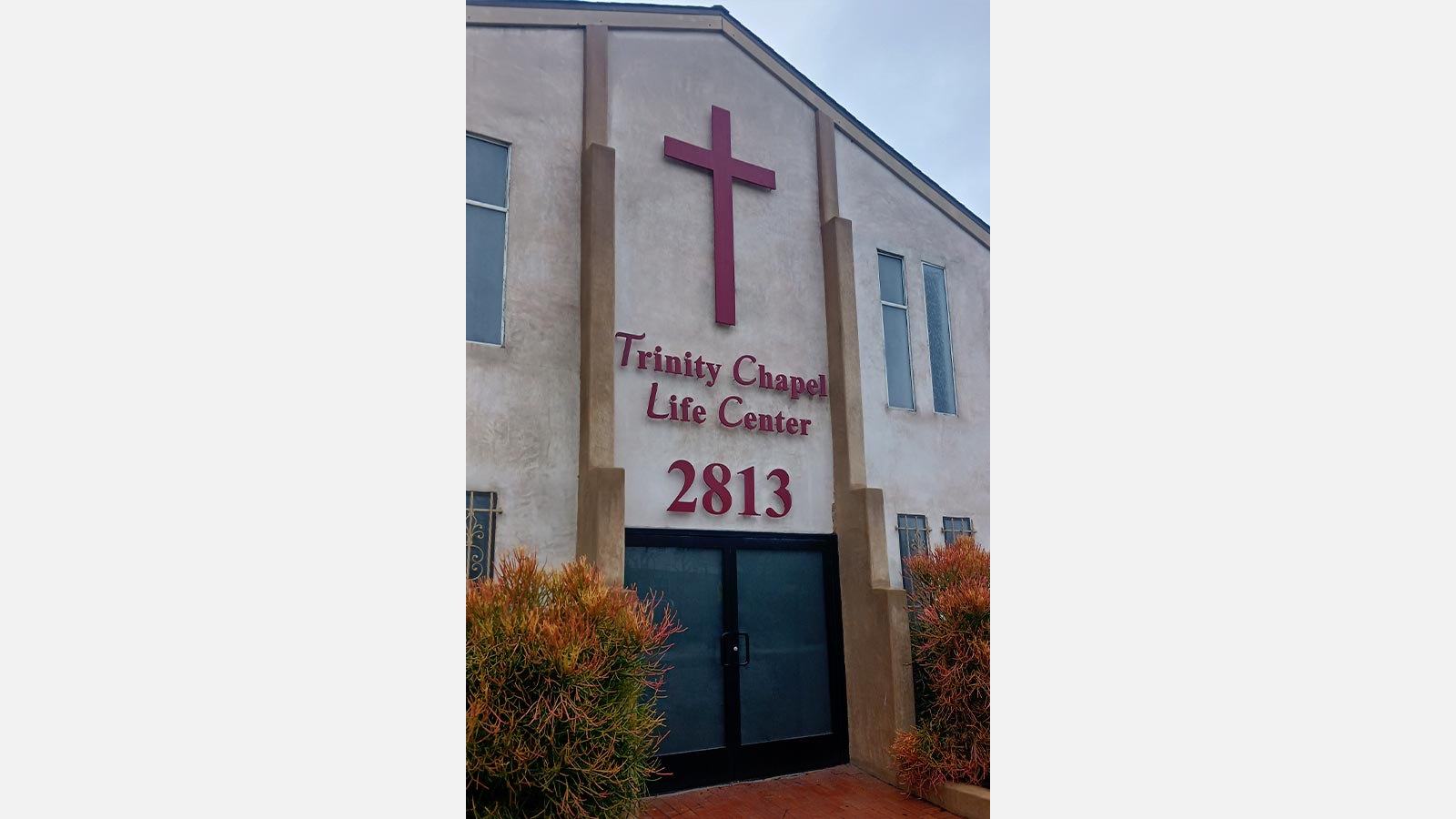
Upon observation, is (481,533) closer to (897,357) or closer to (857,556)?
(857,556)

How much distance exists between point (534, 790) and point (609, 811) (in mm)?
396

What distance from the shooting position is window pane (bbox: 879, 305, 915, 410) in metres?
6.96

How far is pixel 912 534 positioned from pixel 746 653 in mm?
1919

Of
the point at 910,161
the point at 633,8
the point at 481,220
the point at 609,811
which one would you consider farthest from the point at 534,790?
the point at 910,161

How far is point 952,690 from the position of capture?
5.39 metres

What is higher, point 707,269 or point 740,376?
point 707,269

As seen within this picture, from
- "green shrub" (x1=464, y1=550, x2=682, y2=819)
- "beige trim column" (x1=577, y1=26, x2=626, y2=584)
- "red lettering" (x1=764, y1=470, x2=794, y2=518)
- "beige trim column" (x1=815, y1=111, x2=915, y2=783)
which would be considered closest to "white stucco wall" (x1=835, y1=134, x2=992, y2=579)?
"beige trim column" (x1=815, y1=111, x2=915, y2=783)

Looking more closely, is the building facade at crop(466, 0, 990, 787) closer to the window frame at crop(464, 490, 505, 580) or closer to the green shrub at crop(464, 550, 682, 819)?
the window frame at crop(464, 490, 505, 580)

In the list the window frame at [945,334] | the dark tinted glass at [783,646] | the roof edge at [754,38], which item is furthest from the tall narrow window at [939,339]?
the dark tinted glass at [783,646]

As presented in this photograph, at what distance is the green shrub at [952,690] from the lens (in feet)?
17.2

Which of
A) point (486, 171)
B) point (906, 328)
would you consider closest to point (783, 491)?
point (906, 328)

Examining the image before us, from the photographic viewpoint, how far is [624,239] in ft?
18.8

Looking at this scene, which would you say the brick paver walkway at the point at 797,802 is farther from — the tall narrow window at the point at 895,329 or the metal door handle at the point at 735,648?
the tall narrow window at the point at 895,329
